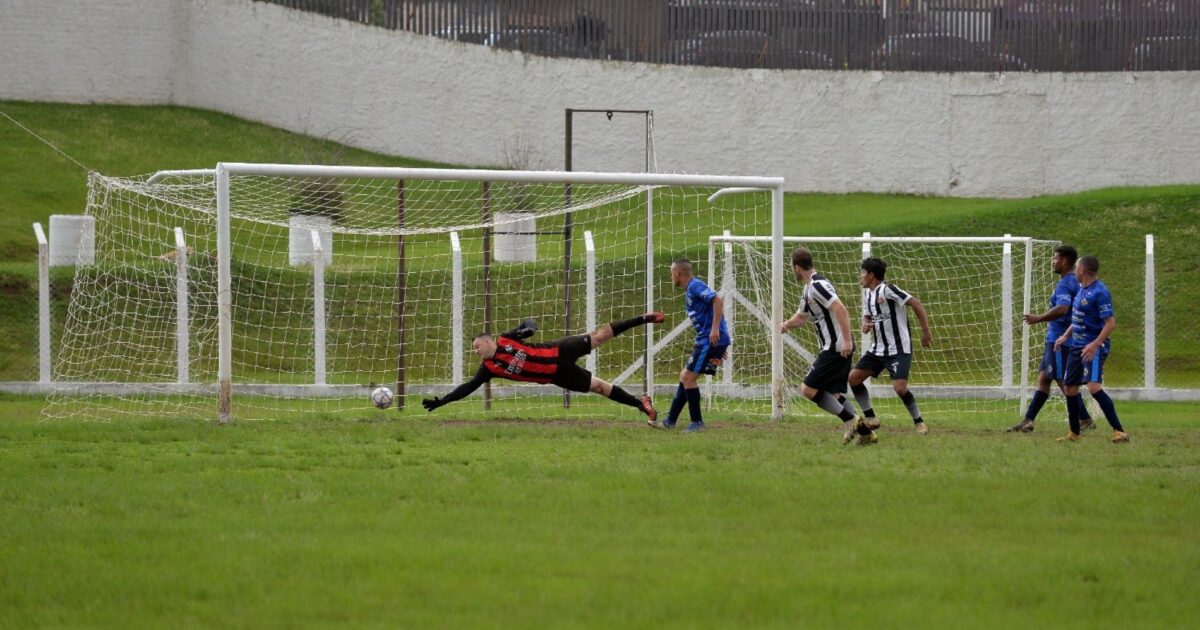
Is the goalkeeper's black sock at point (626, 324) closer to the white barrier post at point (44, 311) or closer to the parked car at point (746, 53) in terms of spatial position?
the white barrier post at point (44, 311)

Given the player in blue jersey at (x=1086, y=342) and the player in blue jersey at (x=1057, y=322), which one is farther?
the player in blue jersey at (x=1057, y=322)

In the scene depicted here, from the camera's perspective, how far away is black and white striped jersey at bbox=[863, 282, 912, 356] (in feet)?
44.4

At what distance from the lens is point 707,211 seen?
27.0 m

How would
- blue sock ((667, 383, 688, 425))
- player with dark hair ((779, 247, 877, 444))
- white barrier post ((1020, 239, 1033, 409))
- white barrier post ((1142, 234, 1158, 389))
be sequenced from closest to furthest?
player with dark hair ((779, 247, 877, 444)) < blue sock ((667, 383, 688, 425)) < white barrier post ((1020, 239, 1033, 409)) < white barrier post ((1142, 234, 1158, 389))

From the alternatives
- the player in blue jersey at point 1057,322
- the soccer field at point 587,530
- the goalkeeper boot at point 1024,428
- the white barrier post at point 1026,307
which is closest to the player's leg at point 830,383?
the soccer field at point 587,530

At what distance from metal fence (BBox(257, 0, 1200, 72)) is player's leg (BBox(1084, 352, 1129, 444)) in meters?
19.1

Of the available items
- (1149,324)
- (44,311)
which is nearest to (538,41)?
(44,311)

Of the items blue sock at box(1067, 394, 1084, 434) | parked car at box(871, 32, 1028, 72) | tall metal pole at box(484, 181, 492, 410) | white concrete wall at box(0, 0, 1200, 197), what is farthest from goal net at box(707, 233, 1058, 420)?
parked car at box(871, 32, 1028, 72)

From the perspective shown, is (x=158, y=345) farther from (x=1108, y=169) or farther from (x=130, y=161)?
(x=1108, y=169)

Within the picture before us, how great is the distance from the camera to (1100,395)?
13.3 metres

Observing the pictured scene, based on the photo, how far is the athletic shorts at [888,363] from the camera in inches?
534

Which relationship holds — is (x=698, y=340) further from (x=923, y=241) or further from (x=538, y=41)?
(x=538, y=41)

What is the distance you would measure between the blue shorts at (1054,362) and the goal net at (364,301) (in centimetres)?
319

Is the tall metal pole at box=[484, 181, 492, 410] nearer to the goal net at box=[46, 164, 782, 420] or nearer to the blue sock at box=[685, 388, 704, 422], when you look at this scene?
the goal net at box=[46, 164, 782, 420]
